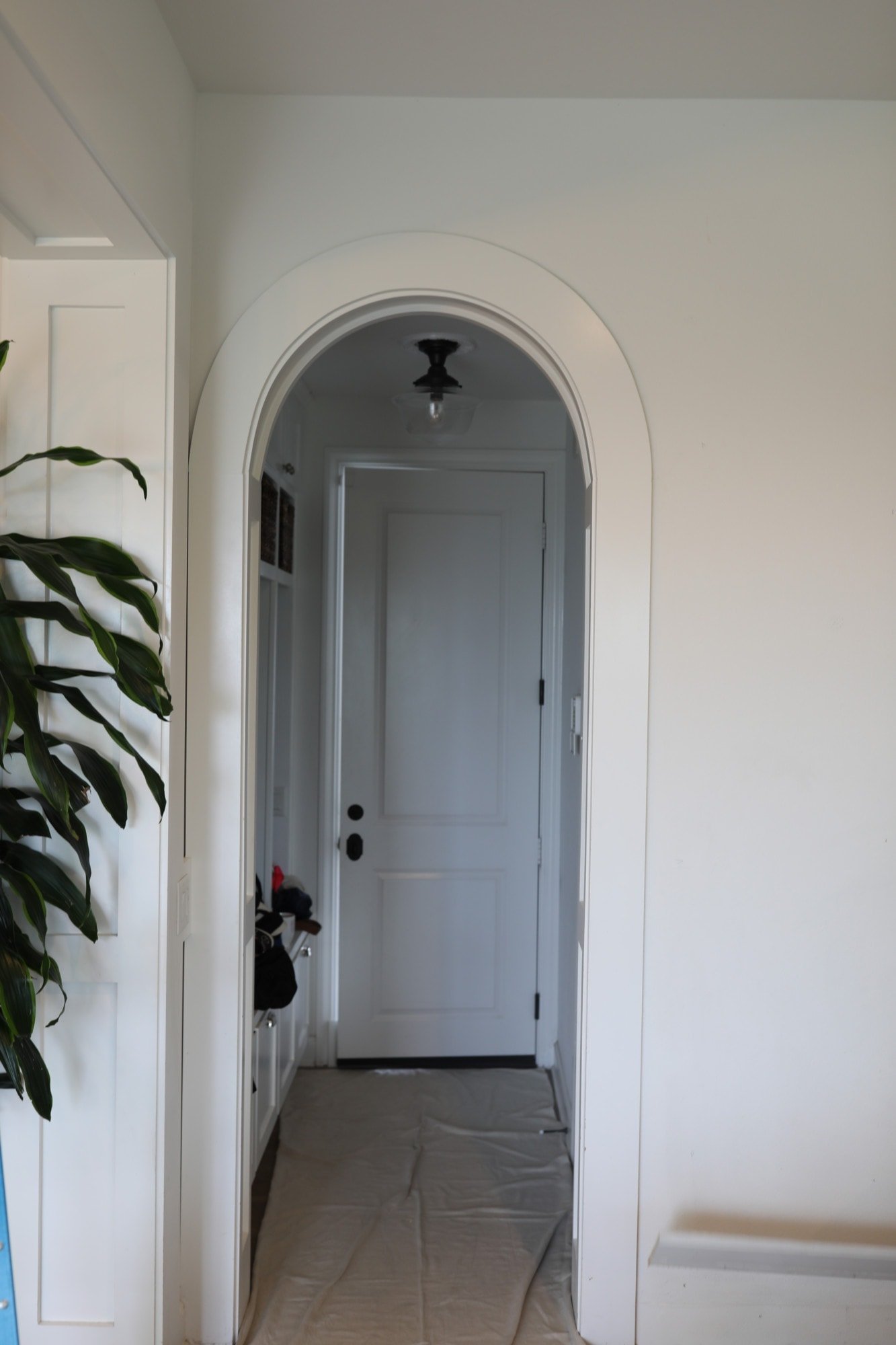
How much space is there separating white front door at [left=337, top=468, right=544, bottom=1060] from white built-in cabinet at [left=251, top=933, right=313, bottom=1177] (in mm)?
169

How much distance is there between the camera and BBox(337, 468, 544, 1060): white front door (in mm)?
3469

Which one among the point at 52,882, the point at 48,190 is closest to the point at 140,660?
the point at 52,882

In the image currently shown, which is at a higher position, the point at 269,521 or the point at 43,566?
the point at 269,521

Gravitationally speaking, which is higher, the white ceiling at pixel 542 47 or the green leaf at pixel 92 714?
the white ceiling at pixel 542 47

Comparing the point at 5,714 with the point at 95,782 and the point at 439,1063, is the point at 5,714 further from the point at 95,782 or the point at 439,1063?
the point at 439,1063

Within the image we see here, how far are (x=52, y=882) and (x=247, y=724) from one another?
0.50 m

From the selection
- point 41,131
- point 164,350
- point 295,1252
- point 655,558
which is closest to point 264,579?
point 164,350

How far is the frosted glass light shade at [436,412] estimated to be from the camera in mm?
2912

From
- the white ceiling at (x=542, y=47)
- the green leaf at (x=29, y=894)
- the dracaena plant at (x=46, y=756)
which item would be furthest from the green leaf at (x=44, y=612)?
the white ceiling at (x=542, y=47)

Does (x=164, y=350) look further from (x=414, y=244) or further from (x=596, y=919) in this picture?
(x=596, y=919)

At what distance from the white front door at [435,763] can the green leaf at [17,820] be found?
1.93m

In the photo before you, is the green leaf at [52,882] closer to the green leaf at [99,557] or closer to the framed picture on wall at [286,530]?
the green leaf at [99,557]

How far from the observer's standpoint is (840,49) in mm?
1729

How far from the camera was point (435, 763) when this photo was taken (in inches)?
137
